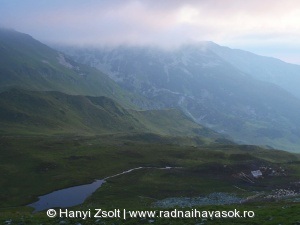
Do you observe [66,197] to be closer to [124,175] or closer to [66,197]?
[66,197]

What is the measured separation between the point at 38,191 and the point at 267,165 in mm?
87292

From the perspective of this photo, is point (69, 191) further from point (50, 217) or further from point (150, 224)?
point (150, 224)

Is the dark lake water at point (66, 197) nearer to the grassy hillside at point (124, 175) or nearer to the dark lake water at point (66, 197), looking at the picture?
the dark lake water at point (66, 197)

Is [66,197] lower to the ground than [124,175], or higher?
lower

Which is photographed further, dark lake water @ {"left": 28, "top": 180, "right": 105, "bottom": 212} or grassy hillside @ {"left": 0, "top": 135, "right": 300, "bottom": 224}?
grassy hillside @ {"left": 0, "top": 135, "right": 300, "bottom": 224}

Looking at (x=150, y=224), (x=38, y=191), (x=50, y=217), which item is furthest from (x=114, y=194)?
(x=150, y=224)

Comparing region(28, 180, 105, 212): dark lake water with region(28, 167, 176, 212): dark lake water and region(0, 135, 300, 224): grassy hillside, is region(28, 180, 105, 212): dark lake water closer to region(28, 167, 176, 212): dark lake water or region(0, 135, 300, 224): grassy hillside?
region(28, 167, 176, 212): dark lake water

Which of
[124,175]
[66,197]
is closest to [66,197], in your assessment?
[66,197]

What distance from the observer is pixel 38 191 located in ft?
368

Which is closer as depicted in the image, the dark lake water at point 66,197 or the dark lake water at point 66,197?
the dark lake water at point 66,197

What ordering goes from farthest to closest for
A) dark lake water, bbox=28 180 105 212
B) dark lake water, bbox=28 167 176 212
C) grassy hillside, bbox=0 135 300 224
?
grassy hillside, bbox=0 135 300 224
dark lake water, bbox=28 180 105 212
dark lake water, bbox=28 167 176 212

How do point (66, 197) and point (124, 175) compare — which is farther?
point (124, 175)

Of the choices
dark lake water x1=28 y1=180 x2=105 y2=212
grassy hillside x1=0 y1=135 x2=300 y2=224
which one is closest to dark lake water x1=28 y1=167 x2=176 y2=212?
dark lake water x1=28 y1=180 x2=105 y2=212

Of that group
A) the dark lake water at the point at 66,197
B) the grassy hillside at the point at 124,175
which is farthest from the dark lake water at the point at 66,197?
the grassy hillside at the point at 124,175
